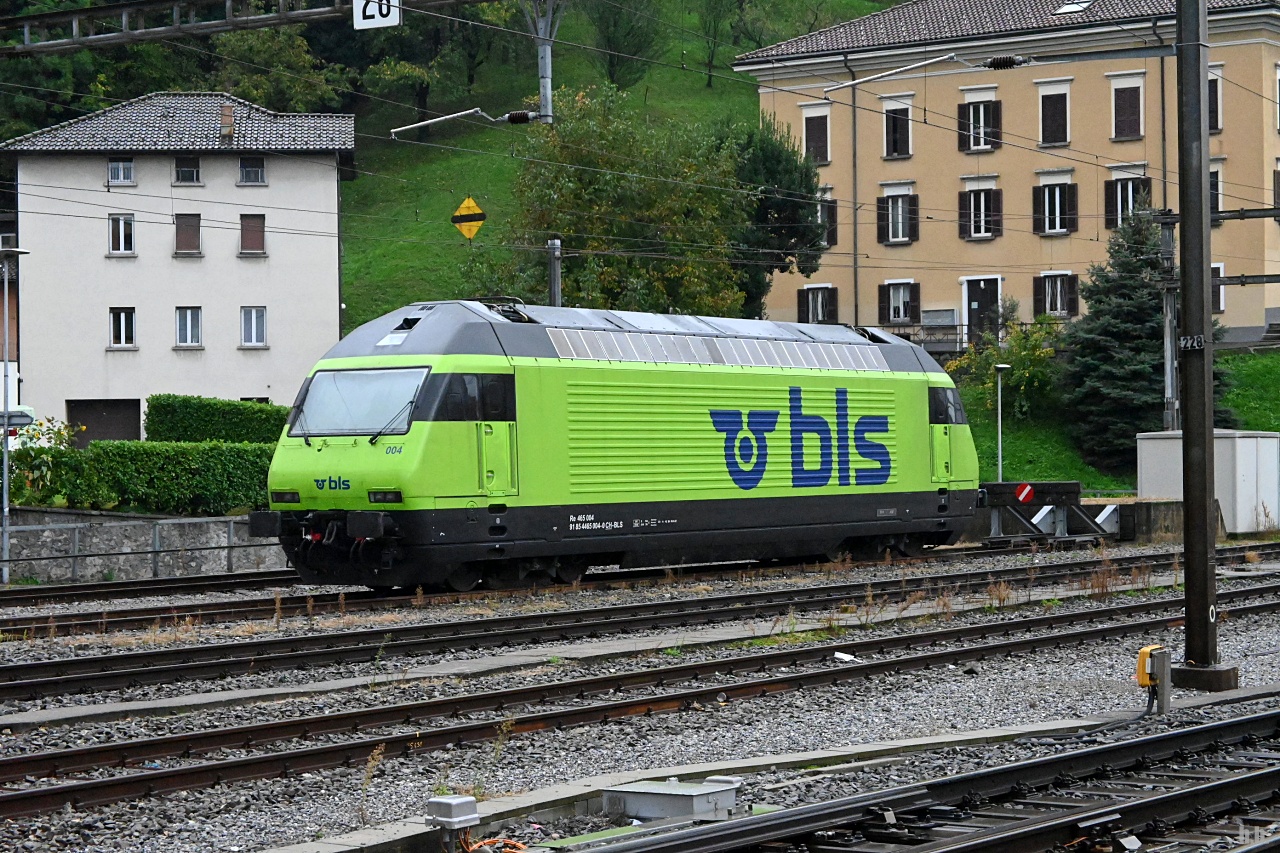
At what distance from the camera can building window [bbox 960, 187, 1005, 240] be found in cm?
5891

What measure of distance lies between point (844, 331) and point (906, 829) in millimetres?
19408

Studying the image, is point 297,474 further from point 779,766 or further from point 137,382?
point 137,382

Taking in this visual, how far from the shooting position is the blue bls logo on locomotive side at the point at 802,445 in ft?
78.2

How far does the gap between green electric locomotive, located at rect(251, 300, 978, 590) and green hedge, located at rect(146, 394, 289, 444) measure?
1621 centimetres

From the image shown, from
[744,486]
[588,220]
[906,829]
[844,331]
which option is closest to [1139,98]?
[588,220]

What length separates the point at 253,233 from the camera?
1997 inches

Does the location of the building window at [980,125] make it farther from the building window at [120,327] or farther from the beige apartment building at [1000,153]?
the building window at [120,327]

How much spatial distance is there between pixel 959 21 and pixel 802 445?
39.3 m

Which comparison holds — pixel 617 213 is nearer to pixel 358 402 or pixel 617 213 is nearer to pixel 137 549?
pixel 137 549

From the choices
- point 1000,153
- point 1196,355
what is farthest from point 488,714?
point 1000,153

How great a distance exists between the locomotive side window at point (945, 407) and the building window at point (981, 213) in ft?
106

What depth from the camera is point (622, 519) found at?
870 inches

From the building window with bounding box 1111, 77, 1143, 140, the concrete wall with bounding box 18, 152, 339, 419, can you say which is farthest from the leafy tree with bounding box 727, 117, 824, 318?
the concrete wall with bounding box 18, 152, 339, 419

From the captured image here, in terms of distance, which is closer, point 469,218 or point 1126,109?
point 469,218
